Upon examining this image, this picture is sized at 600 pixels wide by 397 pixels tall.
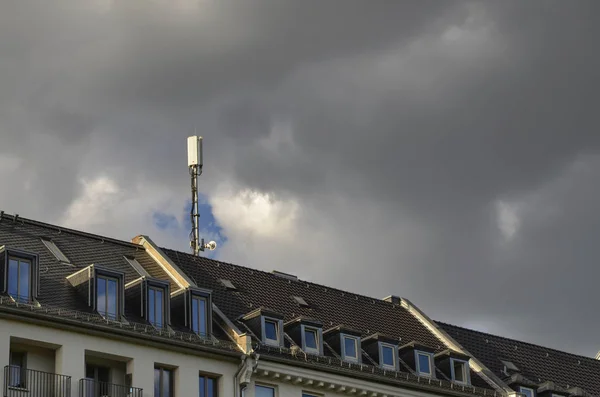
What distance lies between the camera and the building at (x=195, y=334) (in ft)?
193

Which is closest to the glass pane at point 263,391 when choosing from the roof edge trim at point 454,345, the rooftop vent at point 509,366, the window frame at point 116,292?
the window frame at point 116,292

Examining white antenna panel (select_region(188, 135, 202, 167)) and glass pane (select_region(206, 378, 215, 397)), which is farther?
white antenna panel (select_region(188, 135, 202, 167))

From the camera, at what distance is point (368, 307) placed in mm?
81688

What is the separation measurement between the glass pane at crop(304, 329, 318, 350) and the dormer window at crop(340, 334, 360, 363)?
1524 millimetres

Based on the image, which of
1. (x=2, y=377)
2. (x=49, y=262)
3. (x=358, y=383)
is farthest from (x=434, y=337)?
(x=2, y=377)

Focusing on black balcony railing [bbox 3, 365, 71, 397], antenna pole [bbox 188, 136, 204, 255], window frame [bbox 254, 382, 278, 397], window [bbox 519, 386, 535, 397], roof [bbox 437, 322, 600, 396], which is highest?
antenna pole [bbox 188, 136, 204, 255]

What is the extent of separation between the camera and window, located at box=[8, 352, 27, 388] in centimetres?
5728

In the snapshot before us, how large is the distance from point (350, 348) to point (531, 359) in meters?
19.8

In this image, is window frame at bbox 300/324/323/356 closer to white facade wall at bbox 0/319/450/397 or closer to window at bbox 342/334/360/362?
window at bbox 342/334/360/362

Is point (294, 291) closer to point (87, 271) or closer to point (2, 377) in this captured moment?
point (87, 271)

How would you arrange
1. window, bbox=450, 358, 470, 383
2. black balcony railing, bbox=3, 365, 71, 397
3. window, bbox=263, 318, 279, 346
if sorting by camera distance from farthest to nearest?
window, bbox=450, 358, 470, 383 < window, bbox=263, 318, 279, 346 < black balcony railing, bbox=3, 365, 71, 397

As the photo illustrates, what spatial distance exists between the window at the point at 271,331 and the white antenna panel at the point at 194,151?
58.0 ft

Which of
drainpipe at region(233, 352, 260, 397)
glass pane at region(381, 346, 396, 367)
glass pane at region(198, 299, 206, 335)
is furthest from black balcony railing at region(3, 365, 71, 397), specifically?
glass pane at region(381, 346, 396, 367)

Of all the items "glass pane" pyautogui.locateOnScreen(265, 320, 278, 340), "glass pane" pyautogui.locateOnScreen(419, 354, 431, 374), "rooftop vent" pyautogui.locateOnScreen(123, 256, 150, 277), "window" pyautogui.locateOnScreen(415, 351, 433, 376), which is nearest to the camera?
"glass pane" pyautogui.locateOnScreen(265, 320, 278, 340)
